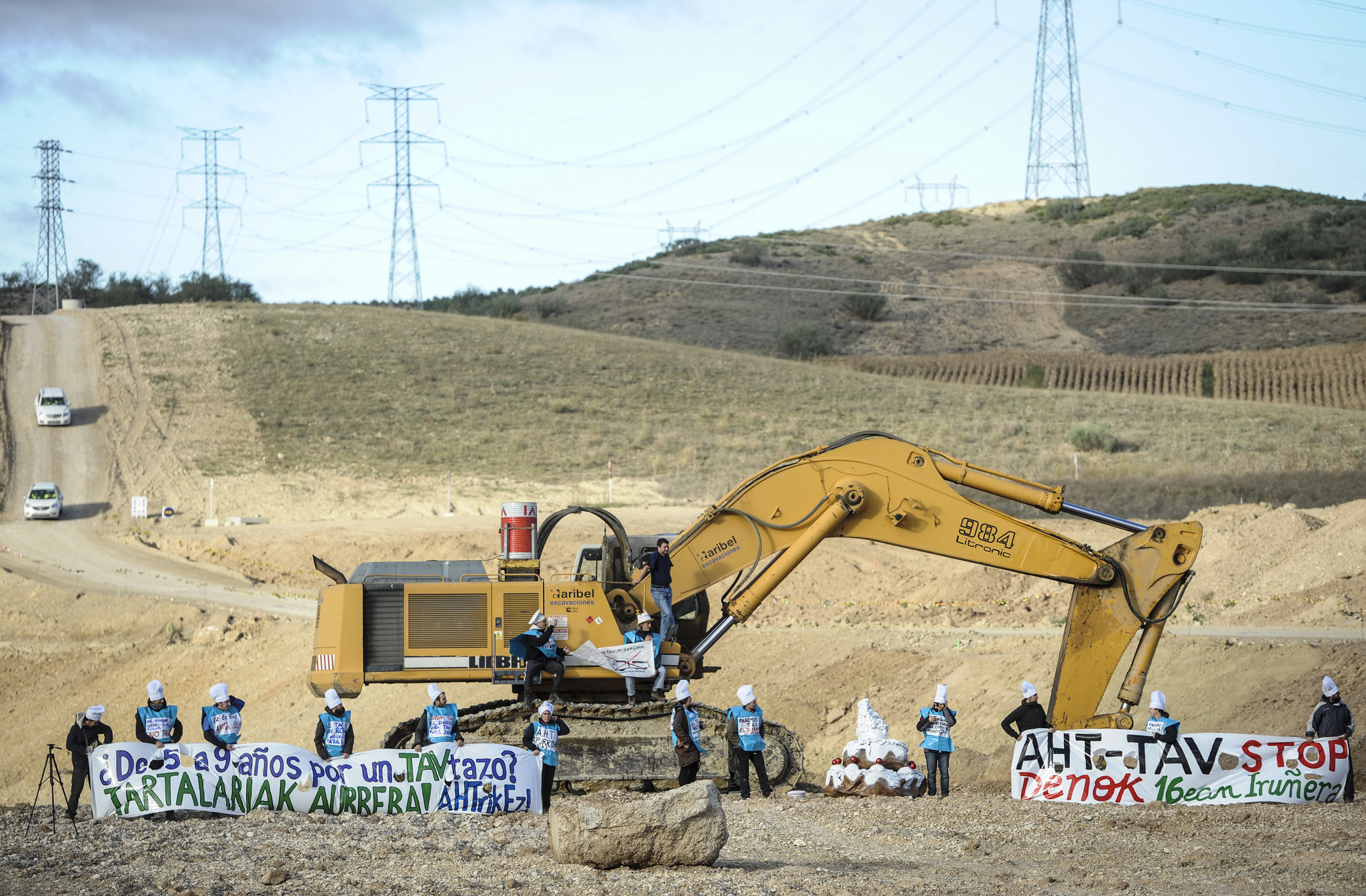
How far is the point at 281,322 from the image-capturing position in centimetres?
6397

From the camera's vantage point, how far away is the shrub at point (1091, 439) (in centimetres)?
4631

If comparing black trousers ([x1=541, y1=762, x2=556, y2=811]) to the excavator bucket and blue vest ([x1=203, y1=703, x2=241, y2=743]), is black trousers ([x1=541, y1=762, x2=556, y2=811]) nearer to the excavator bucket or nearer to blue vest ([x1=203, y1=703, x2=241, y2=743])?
blue vest ([x1=203, y1=703, x2=241, y2=743])

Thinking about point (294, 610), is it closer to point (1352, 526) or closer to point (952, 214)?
point (1352, 526)

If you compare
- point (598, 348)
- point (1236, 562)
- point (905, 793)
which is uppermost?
point (598, 348)

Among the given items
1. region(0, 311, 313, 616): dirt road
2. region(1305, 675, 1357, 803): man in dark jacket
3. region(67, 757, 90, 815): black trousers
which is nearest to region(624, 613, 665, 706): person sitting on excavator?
region(67, 757, 90, 815): black trousers

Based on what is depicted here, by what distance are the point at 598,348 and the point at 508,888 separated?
56710 millimetres

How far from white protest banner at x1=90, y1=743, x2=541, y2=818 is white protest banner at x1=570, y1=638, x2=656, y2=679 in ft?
6.04

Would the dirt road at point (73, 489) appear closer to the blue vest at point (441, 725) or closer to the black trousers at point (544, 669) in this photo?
the black trousers at point (544, 669)

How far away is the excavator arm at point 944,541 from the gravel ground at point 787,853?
5.82 feet

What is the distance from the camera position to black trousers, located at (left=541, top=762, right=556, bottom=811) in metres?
12.4

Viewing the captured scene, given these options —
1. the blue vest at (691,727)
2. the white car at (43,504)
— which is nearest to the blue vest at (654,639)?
the blue vest at (691,727)

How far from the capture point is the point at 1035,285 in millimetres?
93625

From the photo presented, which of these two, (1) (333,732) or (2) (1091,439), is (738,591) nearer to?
(1) (333,732)

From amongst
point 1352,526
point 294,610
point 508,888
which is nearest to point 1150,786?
point 508,888
